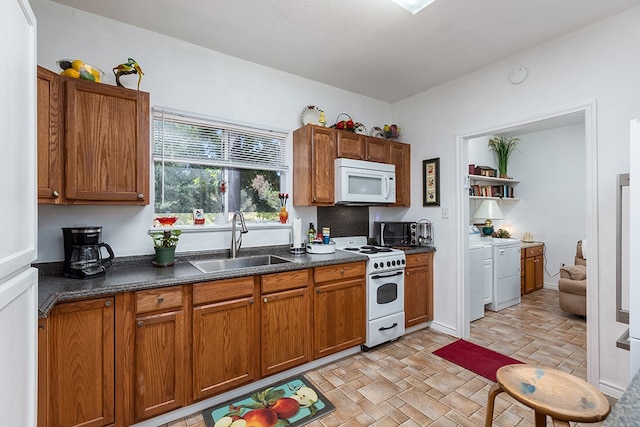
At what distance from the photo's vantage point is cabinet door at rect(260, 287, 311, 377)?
2.19 metres

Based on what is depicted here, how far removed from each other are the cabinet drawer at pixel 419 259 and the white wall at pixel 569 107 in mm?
115

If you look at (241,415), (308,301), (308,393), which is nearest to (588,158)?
(308,301)

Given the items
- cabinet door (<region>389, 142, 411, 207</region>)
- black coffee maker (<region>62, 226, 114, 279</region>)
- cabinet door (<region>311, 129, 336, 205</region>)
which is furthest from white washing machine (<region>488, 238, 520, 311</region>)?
black coffee maker (<region>62, 226, 114, 279</region>)

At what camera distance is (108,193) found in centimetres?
192

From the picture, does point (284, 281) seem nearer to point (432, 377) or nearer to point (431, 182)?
point (432, 377)

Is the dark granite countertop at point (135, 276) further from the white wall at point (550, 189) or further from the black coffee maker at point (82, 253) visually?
the white wall at point (550, 189)

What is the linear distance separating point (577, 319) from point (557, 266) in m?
1.66

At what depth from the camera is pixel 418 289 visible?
326cm

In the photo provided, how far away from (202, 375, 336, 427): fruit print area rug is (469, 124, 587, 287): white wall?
399 cm

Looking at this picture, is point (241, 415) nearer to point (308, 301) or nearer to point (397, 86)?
point (308, 301)

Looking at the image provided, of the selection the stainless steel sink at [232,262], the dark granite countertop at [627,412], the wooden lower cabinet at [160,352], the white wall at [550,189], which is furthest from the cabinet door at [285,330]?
the white wall at [550,189]

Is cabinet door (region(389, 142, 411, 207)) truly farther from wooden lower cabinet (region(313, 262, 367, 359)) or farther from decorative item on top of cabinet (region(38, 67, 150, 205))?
decorative item on top of cabinet (region(38, 67, 150, 205))

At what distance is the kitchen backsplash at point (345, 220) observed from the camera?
3.30 m

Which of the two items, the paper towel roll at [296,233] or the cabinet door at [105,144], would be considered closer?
the cabinet door at [105,144]
